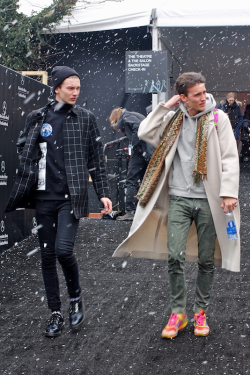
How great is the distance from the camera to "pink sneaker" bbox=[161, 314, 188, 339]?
4155 mm

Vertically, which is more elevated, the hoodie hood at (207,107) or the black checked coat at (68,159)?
the hoodie hood at (207,107)

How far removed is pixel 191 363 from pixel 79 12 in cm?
1058

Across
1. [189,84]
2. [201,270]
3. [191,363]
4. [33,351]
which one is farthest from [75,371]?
[189,84]

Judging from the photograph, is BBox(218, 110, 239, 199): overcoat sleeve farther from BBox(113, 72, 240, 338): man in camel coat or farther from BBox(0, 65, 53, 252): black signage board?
BBox(0, 65, 53, 252): black signage board

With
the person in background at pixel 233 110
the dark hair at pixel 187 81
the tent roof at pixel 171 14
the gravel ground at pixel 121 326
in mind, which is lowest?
the gravel ground at pixel 121 326

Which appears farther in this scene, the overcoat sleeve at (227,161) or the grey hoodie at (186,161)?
the grey hoodie at (186,161)

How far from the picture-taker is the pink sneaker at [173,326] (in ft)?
13.6

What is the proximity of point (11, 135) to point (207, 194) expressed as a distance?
13.5 ft

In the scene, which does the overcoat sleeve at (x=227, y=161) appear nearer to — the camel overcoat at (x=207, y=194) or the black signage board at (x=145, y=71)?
the camel overcoat at (x=207, y=194)

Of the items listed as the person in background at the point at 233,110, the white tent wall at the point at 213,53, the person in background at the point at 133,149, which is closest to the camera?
the person in background at the point at 133,149

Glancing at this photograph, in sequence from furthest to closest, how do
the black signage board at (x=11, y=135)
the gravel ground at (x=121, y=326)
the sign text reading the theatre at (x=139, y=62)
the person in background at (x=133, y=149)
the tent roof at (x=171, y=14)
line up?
1. the sign text reading the theatre at (x=139, y=62)
2. the tent roof at (x=171, y=14)
3. the person in background at (x=133, y=149)
4. the black signage board at (x=11, y=135)
5. the gravel ground at (x=121, y=326)

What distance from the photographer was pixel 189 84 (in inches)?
160

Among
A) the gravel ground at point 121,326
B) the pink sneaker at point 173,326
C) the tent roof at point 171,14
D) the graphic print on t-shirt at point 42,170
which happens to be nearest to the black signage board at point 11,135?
the gravel ground at point 121,326

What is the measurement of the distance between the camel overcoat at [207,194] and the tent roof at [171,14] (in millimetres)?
7966
